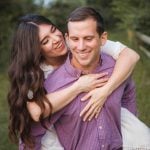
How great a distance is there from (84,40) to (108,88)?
0.37 meters

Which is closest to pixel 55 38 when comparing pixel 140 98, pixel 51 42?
pixel 51 42

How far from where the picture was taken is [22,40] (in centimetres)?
397

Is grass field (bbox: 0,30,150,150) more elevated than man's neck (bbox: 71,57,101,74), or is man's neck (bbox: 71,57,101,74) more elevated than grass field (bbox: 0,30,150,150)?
man's neck (bbox: 71,57,101,74)

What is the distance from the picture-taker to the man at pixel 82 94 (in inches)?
144

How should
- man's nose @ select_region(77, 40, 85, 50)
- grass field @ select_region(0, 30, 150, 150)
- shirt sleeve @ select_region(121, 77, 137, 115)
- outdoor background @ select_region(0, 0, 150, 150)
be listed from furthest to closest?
1. outdoor background @ select_region(0, 0, 150, 150)
2. grass field @ select_region(0, 30, 150, 150)
3. shirt sleeve @ select_region(121, 77, 137, 115)
4. man's nose @ select_region(77, 40, 85, 50)

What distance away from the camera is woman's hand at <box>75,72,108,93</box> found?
379 centimetres

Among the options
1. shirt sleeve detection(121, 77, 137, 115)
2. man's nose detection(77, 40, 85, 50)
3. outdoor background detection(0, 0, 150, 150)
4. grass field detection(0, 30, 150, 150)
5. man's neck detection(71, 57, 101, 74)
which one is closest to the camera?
man's nose detection(77, 40, 85, 50)

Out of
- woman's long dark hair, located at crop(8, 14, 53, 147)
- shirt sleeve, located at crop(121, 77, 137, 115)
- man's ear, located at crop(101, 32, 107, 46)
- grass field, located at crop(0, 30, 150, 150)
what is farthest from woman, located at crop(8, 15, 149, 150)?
grass field, located at crop(0, 30, 150, 150)

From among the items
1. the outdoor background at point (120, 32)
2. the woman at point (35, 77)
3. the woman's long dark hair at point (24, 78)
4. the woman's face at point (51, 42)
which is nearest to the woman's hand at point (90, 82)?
the woman at point (35, 77)

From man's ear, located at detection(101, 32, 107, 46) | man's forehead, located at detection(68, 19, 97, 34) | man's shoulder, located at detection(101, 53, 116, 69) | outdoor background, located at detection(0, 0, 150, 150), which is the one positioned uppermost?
man's forehead, located at detection(68, 19, 97, 34)

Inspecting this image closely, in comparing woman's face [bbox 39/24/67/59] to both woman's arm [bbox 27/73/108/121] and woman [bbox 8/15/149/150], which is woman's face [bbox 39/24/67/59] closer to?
woman [bbox 8/15/149/150]

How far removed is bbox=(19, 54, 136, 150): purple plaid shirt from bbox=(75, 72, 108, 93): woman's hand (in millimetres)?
40

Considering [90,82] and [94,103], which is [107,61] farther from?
[94,103]

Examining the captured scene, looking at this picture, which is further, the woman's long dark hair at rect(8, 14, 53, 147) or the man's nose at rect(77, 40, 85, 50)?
the woman's long dark hair at rect(8, 14, 53, 147)
